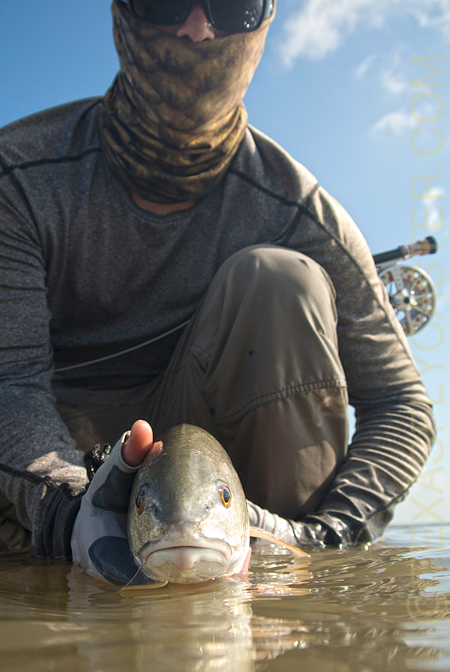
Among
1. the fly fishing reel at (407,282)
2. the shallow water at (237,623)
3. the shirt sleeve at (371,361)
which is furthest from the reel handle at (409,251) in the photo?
the shallow water at (237,623)

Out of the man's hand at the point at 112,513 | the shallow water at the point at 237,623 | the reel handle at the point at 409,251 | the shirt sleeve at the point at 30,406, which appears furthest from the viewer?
the reel handle at the point at 409,251

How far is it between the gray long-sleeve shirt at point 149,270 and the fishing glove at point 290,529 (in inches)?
7.7

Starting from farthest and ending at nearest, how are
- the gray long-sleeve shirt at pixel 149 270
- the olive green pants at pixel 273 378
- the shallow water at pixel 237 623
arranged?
1. the gray long-sleeve shirt at pixel 149 270
2. the olive green pants at pixel 273 378
3. the shallow water at pixel 237 623

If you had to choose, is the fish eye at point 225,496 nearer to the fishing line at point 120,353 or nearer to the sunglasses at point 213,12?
the fishing line at point 120,353

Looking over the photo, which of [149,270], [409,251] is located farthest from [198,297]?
[409,251]

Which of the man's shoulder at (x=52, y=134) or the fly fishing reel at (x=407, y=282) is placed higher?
the man's shoulder at (x=52, y=134)

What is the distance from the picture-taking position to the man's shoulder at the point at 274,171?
9.00 ft

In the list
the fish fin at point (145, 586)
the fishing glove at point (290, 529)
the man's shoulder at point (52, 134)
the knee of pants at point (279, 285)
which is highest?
the man's shoulder at point (52, 134)

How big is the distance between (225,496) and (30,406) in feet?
3.60

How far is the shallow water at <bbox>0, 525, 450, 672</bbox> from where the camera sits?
2.18 feet

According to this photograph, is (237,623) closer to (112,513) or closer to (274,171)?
(112,513)

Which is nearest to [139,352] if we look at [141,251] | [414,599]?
[141,251]

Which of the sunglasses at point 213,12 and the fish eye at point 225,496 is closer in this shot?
the fish eye at point 225,496

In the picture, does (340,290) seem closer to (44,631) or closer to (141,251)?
(141,251)
